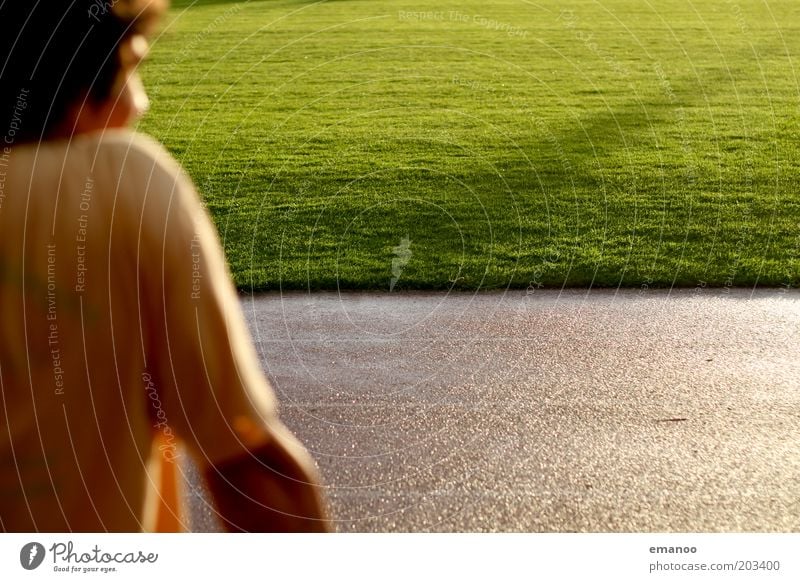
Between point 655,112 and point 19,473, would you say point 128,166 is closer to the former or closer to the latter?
point 19,473

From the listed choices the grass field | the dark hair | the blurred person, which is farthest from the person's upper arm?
the grass field

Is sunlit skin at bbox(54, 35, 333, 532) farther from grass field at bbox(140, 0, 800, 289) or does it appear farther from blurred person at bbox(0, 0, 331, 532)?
grass field at bbox(140, 0, 800, 289)

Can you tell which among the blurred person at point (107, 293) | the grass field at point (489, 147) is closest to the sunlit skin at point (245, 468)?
the blurred person at point (107, 293)

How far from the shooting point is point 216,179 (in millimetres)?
6723

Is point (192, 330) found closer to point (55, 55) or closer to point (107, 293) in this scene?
point (107, 293)

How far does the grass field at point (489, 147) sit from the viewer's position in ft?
16.5

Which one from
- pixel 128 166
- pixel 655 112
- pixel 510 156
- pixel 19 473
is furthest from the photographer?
pixel 655 112

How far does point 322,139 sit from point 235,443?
6891 mm

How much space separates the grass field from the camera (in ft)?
16.5

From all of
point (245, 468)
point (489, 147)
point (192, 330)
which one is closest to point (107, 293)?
point (192, 330)

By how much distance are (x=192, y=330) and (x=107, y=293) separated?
0.36ft

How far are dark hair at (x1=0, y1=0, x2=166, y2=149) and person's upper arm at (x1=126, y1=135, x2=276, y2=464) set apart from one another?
5.2 inches
